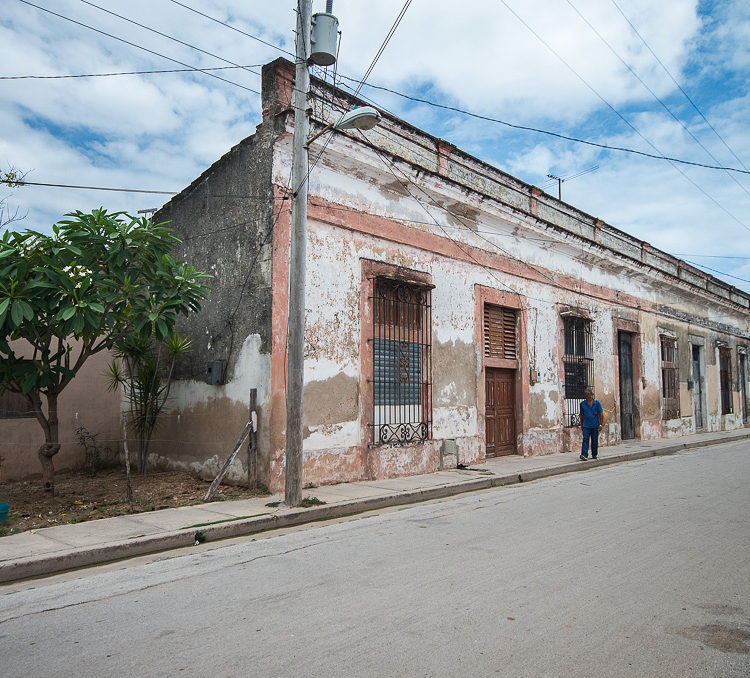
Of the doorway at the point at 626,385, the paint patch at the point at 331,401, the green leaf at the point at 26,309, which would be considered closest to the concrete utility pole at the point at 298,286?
the paint patch at the point at 331,401

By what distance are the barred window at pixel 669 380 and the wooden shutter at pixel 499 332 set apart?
9.27 metres

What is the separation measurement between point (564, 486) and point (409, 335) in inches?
139

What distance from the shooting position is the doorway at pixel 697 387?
76.1 feet

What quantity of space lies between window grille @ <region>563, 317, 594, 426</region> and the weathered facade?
5cm

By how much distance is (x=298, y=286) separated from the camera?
778 cm

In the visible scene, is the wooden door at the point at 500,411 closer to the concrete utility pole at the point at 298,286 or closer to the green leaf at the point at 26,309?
the concrete utility pole at the point at 298,286

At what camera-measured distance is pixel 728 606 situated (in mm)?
4117

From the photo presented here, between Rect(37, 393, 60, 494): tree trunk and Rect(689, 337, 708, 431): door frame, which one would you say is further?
Rect(689, 337, 708, 431): door frame

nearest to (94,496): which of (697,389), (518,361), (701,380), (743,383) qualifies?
(518,361)

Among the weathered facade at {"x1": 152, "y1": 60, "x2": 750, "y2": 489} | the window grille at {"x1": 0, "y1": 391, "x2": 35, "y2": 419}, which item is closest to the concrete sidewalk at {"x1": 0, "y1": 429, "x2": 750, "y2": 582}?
the weathered facade at {"x1": 152, "y1": 60, "x2": 750, "y2": 489}

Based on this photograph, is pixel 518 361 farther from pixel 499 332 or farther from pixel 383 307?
pixel 383 307

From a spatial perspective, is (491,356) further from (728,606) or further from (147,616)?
(147,616)

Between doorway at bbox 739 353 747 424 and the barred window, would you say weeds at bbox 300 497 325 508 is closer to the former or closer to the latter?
the barred window

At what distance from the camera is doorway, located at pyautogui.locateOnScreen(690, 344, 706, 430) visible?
23203mm
